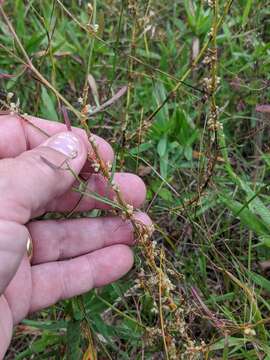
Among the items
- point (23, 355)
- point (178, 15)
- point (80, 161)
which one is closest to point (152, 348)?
point (23, 355)

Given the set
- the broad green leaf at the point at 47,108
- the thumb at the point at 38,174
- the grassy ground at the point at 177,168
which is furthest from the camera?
the broad green leaf at the point at 47,108

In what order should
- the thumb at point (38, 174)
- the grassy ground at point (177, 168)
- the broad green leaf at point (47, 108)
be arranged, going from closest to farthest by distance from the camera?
1. the thumb at point (38, 174)
2. the grassy ground at point (177, 168)
3. the broad green leaf at point (47, 108)

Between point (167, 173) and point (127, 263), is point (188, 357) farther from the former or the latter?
point (167, 173)

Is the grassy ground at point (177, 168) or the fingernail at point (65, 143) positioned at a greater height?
the fingernail at point (65, 143)

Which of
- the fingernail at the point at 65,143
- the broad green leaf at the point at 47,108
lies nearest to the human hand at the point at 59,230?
the fingernail at the point at 65,143

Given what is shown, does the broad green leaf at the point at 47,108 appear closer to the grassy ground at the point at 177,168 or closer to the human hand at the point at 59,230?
the grassy ground at the point at 177,168

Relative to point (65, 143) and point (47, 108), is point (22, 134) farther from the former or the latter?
point (47, 108)

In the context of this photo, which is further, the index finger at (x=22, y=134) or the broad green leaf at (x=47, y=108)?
the broad green leaf at (x=47, y=108)

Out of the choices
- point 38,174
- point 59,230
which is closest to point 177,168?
point 59,230

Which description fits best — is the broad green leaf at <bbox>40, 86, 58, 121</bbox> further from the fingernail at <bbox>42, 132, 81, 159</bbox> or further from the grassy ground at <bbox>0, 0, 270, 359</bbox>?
the fingernail at <bbox>42, 132, 81, 159</bbox>
